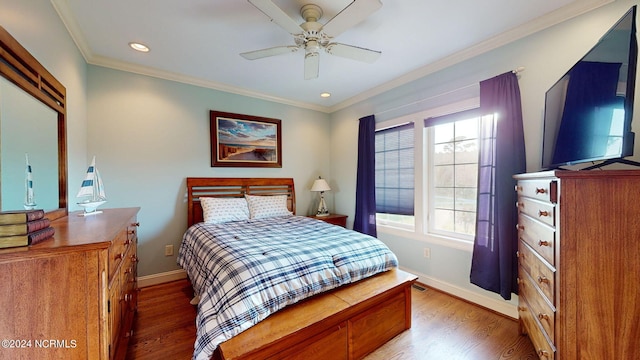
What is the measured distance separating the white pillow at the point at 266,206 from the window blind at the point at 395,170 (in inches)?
54.7

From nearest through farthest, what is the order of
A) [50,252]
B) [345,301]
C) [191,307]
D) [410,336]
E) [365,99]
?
[50,252]
[345,301]
[410,336]
[191,307]
[365,99]

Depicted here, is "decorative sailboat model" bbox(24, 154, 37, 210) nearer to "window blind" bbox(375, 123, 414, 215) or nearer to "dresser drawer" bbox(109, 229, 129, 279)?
"dresser drawer" bbox(109, 229, 129, 279)

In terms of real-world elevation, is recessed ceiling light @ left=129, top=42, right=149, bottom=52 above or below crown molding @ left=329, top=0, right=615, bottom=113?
above

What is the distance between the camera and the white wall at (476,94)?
6.04 ft

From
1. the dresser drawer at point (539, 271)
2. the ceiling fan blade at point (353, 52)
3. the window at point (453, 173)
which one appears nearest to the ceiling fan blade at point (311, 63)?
the ceiling fan blade at point (353, 52)

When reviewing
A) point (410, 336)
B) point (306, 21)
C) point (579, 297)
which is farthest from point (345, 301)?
point (306, 21)

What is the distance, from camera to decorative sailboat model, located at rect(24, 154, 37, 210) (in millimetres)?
1329

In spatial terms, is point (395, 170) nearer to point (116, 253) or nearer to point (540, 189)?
point (540, 189)

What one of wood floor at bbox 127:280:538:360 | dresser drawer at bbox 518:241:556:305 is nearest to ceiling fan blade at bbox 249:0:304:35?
dresser drawer at bbox 518:241:556:305

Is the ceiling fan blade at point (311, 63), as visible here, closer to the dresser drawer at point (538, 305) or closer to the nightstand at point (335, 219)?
the nightstand at point (335, 219)

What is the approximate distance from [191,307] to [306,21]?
282 cm

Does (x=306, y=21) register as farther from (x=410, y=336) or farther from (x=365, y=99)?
(x=410, y=336)

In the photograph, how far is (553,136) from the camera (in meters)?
1.75

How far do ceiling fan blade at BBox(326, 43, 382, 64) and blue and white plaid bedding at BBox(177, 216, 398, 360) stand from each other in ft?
5.25
